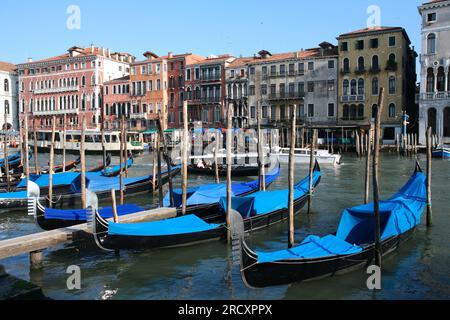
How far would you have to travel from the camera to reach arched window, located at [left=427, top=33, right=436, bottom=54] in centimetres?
2974

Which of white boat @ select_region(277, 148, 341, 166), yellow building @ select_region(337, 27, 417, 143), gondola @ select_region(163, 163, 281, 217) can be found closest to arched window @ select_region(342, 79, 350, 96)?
yellow building @ select_region(337, 27, 417, 143)

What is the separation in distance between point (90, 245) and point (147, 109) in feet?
107

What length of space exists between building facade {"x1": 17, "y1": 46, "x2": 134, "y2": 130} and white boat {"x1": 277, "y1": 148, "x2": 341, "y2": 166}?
71.3 ft

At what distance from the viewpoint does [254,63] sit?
3519cm

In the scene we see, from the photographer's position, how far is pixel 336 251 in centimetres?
631

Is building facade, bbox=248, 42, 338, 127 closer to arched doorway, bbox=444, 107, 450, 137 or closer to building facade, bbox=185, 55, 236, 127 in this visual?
building facade, bbox=185, 55, 236, 127

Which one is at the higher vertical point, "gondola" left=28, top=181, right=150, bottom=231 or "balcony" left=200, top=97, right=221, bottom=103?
"balcony" left=200, top=97, right=221, bottom=103

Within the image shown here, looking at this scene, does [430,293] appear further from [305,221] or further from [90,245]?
[90,245]

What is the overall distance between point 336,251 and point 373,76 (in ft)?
90.5

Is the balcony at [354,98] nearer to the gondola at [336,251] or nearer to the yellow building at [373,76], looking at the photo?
the yellow building at [373,76]

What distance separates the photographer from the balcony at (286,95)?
111 ft

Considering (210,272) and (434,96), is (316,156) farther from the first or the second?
(210,272)

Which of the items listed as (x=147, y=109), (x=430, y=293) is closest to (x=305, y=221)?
(x=430, y=293)
